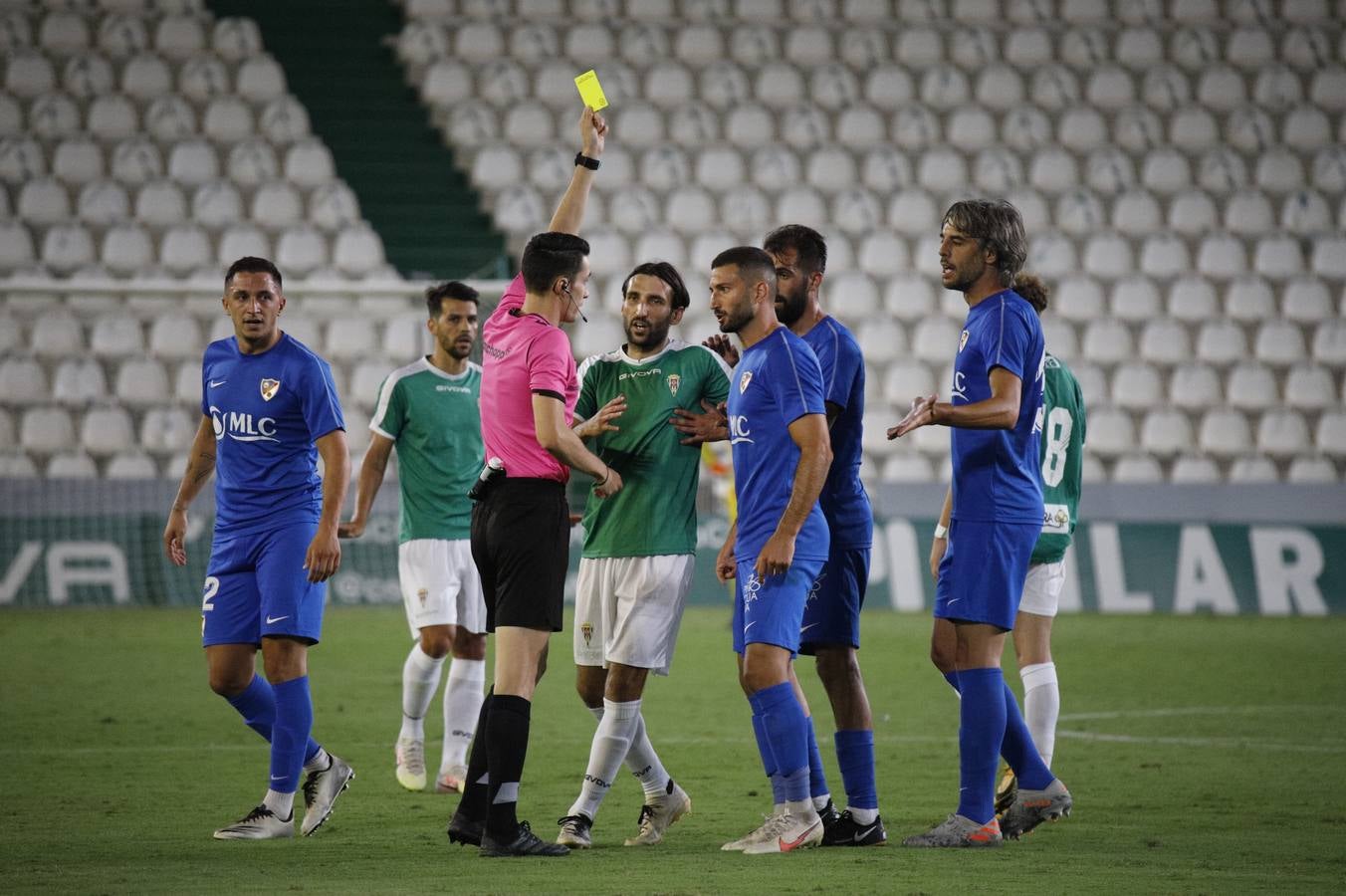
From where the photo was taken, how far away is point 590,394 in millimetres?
6559

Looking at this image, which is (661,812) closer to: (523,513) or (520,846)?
(520,846)

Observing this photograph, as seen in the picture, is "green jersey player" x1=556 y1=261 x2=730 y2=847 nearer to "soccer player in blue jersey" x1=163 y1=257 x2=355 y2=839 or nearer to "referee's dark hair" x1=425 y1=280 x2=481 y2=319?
"soccer player in blue jersey" x1=163 y1=257 x2=355 y2=839

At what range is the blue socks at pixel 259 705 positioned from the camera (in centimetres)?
675

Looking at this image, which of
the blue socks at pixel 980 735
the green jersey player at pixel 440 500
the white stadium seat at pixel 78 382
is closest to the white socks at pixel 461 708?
the green jersey player at pixel 440 500

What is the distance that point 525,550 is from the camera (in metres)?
5.97

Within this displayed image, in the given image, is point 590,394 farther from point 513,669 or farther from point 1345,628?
point 1345,628

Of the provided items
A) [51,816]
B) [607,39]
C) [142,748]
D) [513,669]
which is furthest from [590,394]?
[607,39]

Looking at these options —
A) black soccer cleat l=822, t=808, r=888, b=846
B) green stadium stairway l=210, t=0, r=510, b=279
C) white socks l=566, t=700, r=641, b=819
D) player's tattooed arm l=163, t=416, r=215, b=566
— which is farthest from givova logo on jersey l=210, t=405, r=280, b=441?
green stadium stairway l=210, t=0, r=510, b=279

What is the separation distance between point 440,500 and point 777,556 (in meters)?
2.97

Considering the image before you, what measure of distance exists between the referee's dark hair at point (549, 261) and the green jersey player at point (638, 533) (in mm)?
367

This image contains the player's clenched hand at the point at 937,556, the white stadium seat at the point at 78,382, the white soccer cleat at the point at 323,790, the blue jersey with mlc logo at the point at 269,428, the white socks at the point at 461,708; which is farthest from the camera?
the white stadium seat at the point at 78,382

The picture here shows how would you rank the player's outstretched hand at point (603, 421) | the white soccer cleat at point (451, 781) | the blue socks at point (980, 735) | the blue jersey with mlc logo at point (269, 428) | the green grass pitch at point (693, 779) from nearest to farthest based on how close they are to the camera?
1. the green grass pitch at point (693, 779)
2. the blue socks at point (980, 735)
3. the player's outstretched hand at point (603, 421)
4. the blue jersey with mlc logo at point (269, 428)
5. the white soccer cleat at point (451, 781)

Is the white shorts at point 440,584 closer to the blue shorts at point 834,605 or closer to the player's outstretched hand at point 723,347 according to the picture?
the player's outstretched hand at point 723,347

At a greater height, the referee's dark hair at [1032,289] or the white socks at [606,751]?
the referee's dark hair at [1032,289]
